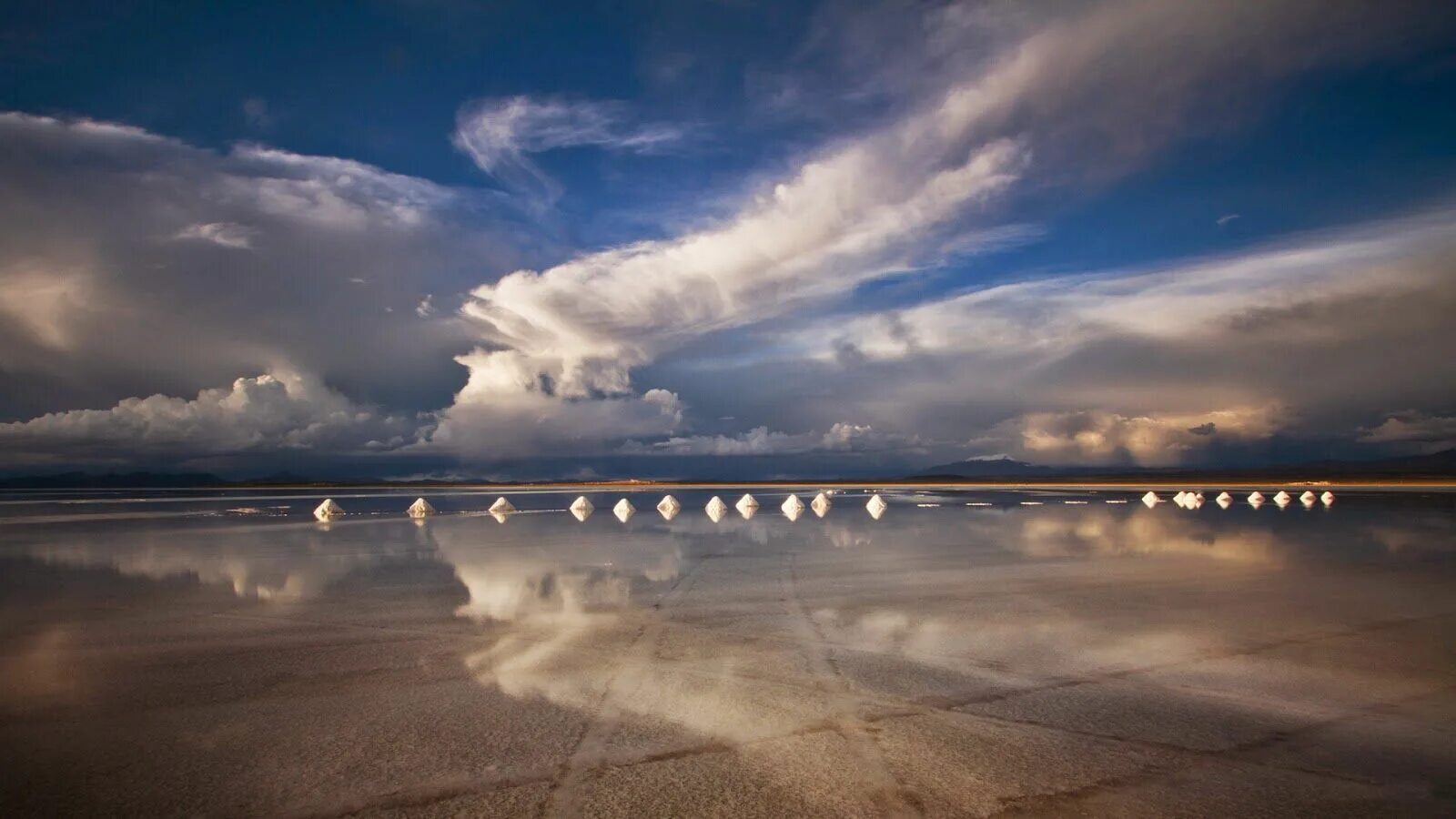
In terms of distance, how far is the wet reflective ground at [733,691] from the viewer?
4914mm

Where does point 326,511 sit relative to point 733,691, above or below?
below

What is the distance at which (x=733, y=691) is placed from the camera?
7.18 meters

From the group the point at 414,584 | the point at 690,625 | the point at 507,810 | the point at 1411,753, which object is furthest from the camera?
the point at 414,584

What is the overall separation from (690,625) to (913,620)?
327 cm

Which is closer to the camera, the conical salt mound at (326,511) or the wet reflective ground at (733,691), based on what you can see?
the wet reflective ground at (733,691)

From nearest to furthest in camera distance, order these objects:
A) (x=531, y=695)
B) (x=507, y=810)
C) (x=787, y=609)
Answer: (x=507, y=810) → (x=531, y=695) → (x=787, y=609)

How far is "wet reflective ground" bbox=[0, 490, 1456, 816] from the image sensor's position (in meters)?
4.91

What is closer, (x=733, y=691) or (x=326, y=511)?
(x=733, y=691)

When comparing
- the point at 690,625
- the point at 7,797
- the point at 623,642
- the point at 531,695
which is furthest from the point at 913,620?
the point at 7,797

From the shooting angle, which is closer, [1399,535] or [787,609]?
[787,609]

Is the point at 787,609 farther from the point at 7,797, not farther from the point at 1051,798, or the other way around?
the point at 7,797

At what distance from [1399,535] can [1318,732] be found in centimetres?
2647

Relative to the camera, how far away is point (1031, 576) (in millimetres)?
15203

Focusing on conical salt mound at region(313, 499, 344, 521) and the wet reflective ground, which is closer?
the wet reflective ground
